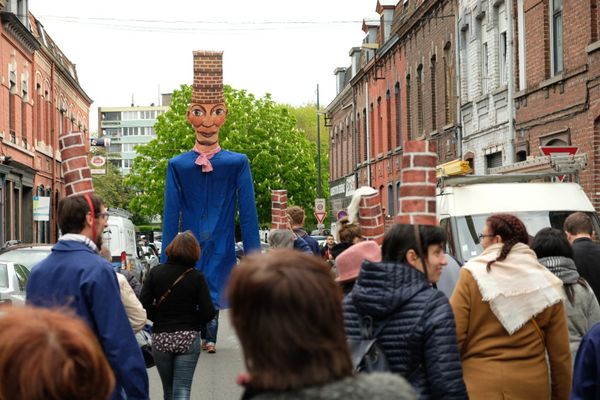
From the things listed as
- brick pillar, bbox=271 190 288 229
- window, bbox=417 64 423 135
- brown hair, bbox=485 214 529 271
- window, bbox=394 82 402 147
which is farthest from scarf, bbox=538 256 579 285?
window, bbox=394 82 402 147

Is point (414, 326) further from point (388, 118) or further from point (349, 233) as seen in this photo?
point (388, 118)

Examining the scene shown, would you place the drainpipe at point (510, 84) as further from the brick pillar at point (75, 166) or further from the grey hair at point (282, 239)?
the brick pillar at point (75, 166)

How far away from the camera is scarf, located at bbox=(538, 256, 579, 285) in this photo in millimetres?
6645

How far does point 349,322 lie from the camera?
4555 millimetres

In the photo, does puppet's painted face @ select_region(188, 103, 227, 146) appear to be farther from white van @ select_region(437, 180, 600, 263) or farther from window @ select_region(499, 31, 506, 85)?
window @ select_region(499, 31, 506, 85)

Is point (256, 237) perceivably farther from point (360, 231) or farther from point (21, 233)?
point (21, 233)

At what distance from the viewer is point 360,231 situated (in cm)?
1018

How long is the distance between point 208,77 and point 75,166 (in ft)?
21.6

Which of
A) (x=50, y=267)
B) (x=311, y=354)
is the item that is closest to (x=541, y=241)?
(x=50, y=267)

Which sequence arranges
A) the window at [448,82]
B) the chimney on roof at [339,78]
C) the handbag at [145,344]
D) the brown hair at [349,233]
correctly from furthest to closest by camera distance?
1. the chimney on roof at [339,78]
2. the window at [448,82]
3. the brown hair at [349,233]
4. the handbag at [145,344]

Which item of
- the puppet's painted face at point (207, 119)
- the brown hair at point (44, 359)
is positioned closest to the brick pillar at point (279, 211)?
the puppet's painted face at point (207, 119)

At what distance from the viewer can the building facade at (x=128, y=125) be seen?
178 metres

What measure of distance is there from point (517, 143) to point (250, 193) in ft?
43.9

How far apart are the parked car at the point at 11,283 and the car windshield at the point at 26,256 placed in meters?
2.36
